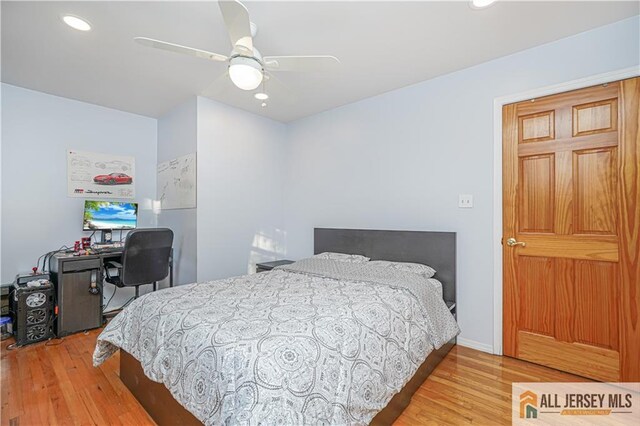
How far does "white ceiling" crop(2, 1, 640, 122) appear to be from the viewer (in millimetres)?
1941

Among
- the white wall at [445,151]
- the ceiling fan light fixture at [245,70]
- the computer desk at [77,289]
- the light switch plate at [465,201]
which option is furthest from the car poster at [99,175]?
the light switch plate at [465,201]

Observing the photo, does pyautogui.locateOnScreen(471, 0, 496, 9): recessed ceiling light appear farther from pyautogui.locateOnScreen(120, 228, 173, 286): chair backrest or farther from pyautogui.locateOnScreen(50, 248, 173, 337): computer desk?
pyautogui.locateOnScreen(50, 248, 173, 337): computer desk

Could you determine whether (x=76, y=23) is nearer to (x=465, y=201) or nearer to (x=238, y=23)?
(x=238, y=23)

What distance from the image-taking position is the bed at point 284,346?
1157mm

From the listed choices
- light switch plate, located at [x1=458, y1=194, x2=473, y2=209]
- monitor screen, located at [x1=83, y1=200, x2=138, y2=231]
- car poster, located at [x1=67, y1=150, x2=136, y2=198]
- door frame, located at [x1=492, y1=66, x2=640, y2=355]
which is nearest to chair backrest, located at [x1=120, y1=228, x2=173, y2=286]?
monitor screen, located at [x1=83, y1=200, x2=138, y2=231]

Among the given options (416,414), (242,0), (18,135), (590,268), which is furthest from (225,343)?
(18,135)

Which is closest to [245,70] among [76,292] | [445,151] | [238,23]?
[238,23]

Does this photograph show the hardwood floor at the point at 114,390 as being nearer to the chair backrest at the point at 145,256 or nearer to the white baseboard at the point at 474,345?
the white baseboard at the point at 474,345

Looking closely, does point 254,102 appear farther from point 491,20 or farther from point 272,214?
point 491,20

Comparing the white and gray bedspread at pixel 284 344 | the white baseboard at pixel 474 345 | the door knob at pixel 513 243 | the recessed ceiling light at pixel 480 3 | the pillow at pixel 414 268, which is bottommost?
the white baseboard at pixel 474 345

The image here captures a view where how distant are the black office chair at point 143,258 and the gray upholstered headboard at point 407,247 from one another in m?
1.82

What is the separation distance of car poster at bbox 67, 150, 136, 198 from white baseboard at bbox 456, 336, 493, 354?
417 cm

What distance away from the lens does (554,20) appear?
2.06m

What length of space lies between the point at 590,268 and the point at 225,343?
2542mm
